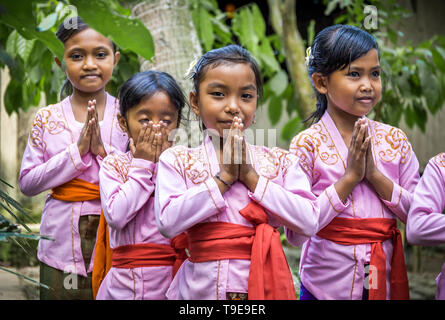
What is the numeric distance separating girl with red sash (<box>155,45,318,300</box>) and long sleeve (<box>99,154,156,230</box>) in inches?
5.5

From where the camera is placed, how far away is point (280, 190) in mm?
1959

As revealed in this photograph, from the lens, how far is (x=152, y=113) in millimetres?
2402

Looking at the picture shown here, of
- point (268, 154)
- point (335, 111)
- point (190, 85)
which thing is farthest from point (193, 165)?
point (190, 85)

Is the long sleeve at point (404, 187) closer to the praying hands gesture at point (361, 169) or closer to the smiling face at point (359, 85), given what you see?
the praying hands gesture at point (361, 169)

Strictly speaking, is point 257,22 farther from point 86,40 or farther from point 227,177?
point 227,177

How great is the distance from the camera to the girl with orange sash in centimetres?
252

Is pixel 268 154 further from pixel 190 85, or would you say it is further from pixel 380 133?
pixel 190 85

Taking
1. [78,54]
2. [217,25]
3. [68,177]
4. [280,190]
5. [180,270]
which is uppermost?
[217,25]

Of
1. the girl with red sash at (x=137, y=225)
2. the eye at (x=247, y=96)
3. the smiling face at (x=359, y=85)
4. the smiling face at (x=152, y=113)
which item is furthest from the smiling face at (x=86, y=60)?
the smiling face at (x=359, y=85)

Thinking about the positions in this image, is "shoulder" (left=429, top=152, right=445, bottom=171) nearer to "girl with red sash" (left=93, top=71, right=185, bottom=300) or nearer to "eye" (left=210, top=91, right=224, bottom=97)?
"eye" (left=210, top=91, right=224, bottom=97)

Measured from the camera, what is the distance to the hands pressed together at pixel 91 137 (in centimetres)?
246

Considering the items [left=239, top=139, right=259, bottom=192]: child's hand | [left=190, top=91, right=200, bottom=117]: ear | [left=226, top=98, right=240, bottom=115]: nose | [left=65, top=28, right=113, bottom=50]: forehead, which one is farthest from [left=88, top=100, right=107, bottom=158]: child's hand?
[left=239, top=139, right=259, bottom=192]: child's hand

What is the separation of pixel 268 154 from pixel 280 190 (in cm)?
25

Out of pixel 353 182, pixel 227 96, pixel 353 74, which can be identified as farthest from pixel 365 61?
pixel 227 96
